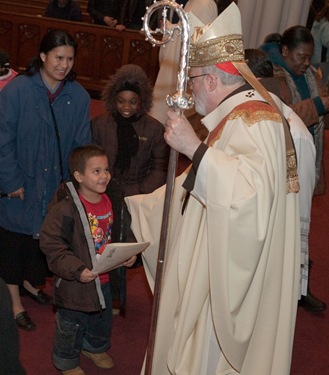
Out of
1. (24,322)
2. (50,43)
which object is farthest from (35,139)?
(24,322)

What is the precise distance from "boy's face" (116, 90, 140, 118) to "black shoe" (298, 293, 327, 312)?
1920 millimetres

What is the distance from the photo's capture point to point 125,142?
5047 mm

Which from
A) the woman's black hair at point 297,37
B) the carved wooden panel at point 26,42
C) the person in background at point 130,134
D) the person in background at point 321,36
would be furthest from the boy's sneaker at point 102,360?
the carved wooden panel at point 26,42

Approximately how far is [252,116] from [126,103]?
5.72ft

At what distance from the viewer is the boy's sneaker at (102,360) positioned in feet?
15.3

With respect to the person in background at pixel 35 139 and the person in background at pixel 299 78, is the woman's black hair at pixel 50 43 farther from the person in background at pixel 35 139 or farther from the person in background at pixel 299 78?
the person in background at pixel 299 78

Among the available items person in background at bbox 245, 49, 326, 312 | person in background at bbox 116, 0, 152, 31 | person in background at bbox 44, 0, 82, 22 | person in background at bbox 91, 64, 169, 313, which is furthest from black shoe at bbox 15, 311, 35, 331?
person in background at bbox 44, 0, 82, 22

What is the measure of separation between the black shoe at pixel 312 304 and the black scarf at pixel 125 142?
173 centimetres

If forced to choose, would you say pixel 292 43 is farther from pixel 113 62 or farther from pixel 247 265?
pixel 113 62

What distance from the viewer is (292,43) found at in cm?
525

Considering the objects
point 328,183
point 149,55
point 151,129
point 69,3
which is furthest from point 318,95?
point 69,3

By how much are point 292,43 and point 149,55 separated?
5.57 meters

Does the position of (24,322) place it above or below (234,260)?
below

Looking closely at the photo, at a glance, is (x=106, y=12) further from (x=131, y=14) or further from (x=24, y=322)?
(x=24, y=322)
